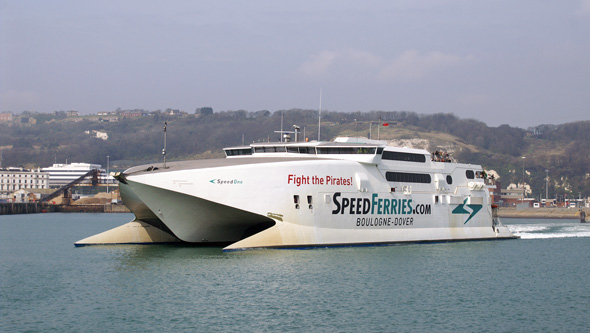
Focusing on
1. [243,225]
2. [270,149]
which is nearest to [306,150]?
[270,149]

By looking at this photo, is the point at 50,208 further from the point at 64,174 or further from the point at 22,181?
the point at 64,174

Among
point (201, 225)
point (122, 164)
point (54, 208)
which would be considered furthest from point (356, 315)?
point (122, 164)

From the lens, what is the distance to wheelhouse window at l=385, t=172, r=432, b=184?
125ft

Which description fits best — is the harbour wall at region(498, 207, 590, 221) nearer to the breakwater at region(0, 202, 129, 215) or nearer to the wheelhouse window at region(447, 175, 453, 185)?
the breakwater at region(0, 202, 129, 215)

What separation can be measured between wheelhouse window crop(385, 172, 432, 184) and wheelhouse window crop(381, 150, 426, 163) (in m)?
0.80

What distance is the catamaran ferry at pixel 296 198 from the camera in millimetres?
31547

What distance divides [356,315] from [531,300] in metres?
6.97

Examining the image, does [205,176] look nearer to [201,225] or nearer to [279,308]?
[201,225]

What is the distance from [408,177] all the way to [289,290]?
661 inches

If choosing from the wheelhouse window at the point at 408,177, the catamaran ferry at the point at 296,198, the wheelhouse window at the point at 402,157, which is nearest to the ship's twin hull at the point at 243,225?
the catamaran ferry at the point at 296,198

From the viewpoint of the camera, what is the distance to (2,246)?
129 feet

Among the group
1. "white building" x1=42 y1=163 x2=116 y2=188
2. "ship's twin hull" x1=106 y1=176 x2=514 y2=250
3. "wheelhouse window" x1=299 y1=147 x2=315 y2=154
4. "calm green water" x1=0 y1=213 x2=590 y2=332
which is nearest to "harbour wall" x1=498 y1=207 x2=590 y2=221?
"calm green water" x1=0 y1=213 x2=590 y2=332

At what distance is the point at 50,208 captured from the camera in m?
106

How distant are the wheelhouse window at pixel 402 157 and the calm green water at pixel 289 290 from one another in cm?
512
